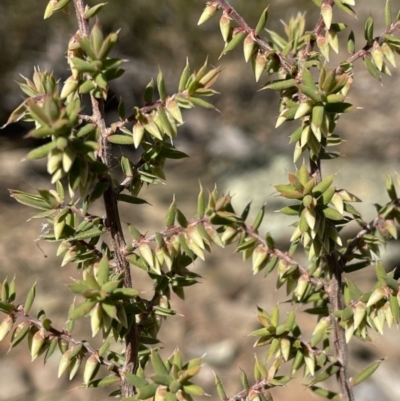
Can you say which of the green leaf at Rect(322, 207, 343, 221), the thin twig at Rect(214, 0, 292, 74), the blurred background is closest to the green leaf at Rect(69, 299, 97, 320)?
the green leaf at Rect(322, 207, 343, 221)

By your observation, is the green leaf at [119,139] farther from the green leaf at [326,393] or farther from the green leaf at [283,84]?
the green leaf at [326,393]

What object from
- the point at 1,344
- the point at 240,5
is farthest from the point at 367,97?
the point at 1,344

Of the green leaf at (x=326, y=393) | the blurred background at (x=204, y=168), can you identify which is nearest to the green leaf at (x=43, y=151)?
the green leaf at (x=326, y=393)

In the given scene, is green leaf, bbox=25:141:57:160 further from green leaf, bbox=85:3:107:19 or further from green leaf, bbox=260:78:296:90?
green leaf, bbox=260:78:296:90

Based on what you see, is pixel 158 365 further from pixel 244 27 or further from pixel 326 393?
pixel 244 27

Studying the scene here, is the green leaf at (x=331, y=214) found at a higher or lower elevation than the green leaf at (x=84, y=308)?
higher

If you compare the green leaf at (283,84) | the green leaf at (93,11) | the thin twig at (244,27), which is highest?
the thin twig at (244,27)

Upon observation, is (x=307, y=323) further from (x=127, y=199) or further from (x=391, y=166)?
(x=127, y=199)
